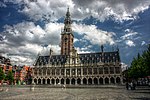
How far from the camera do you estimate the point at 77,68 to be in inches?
3519

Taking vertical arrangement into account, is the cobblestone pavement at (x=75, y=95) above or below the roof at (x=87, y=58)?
below

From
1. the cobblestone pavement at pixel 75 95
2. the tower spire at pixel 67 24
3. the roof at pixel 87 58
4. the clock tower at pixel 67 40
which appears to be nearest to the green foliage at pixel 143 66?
the cobblestone pavement at pixel 75 95

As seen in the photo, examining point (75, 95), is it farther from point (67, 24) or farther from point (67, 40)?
point (67, 24)

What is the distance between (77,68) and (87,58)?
7874 millimetres

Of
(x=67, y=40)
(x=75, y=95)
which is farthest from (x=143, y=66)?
(x=67, y=40)

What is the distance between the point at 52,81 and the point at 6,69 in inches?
1045

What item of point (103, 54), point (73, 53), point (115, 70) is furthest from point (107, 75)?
point (73, 53)

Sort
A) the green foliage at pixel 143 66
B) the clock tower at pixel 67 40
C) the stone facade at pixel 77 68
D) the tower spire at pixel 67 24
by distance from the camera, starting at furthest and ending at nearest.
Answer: the tower spire at pixel 67 24 < the clock tower at pixel 67 40 < the stone facade at pixel 77 68 < the green foliage at pixel 143 66

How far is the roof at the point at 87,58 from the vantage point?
3446 inches

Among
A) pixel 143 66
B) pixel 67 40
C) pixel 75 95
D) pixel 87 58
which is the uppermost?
pixel 67 40

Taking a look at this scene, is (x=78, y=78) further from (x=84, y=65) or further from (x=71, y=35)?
(x=71, y=35)

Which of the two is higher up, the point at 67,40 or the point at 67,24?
the point at 67,24

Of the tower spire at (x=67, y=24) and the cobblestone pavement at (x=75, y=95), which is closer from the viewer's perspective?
the cobblestone pavement at (x=75, y=95)

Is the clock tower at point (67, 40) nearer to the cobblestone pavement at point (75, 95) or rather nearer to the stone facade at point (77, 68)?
the stone facade at point (77, 68)
